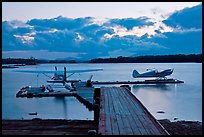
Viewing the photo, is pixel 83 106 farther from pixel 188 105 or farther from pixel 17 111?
pixel 188 105

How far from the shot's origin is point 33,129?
8.16 m

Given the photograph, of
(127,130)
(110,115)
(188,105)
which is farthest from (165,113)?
(127,130)

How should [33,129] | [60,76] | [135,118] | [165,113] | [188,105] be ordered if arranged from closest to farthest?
[135,118], [33,129], [165,113], [188,105], [60,76]

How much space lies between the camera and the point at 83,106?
19.2m

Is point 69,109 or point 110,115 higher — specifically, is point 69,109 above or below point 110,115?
below

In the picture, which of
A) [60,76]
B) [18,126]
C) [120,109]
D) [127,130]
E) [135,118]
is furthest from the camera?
[60,76]

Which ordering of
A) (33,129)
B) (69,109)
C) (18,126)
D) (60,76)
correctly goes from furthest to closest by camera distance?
1. (60,76)
2. (69,109)
3. (18,126)
4. (33,129)

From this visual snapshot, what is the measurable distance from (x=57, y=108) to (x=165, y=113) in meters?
6.63

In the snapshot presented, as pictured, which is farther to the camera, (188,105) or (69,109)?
(188,105)

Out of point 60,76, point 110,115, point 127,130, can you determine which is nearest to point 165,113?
point 110,115

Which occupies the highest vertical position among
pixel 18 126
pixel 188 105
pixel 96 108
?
pixel 96 108

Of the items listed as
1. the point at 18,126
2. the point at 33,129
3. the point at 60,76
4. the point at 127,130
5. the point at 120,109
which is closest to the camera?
the point at 127,130

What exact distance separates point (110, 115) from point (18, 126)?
11.3 feet

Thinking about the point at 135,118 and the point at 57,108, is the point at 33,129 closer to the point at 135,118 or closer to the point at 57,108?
the point at 135,118
